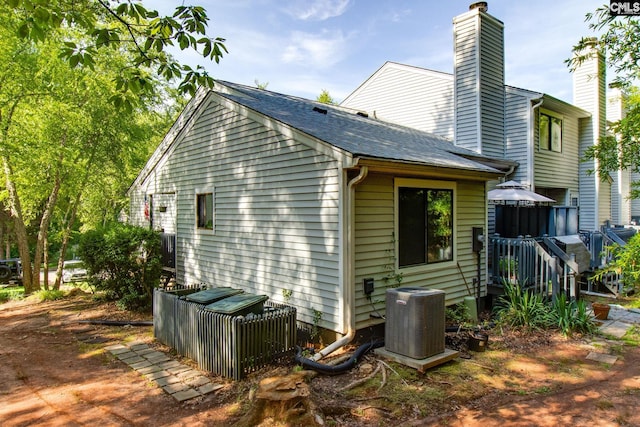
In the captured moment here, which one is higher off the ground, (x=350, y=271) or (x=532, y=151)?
(x=532, y=151)

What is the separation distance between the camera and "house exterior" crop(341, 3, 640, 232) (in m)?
10.6

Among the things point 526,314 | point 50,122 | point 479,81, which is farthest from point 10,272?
point 526,314

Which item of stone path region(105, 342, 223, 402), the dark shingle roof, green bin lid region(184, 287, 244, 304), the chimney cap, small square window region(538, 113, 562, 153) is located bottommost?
stone path region(105, 342, 223, 402)

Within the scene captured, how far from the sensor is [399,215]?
6.47 metres

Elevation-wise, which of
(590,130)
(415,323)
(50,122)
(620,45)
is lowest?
(415,323)

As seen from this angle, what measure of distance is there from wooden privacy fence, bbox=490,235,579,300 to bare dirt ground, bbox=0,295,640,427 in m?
1.56

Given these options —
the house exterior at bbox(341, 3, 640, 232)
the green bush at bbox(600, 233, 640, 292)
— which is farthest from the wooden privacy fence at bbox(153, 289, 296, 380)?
the house exterior at bbox(341, 3, 640, 232)

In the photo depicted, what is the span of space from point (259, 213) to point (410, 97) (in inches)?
328

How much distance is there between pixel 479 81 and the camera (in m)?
10.4

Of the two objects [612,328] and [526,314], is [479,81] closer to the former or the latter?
[526,314]

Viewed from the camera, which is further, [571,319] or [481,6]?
[481,6]

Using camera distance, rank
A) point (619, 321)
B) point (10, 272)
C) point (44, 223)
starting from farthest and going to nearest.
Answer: point (10, 272)
point (44, 223)
point (619, 321)

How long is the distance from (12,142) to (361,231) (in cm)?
1085

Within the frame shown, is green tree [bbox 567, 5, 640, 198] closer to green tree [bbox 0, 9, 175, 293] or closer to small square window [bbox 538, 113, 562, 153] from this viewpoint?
small square window [bbox 538, 113, 562, 153]
